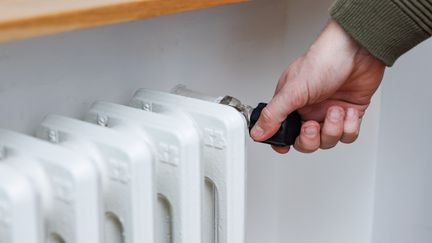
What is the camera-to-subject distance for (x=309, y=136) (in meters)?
0.71

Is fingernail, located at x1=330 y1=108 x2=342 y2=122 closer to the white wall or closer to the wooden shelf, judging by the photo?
the wooden shelf

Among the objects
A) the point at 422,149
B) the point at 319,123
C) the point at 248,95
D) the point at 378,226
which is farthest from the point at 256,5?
the point at 378,226

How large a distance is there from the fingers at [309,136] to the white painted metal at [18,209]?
335 millimetres

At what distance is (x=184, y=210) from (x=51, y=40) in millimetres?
217

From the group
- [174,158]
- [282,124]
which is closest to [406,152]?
[282,124]

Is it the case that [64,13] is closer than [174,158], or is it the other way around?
[64,13]

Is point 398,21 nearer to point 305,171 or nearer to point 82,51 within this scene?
point 82,51

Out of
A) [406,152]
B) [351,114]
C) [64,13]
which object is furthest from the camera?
[406,152]

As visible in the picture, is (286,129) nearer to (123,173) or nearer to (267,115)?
(267,115)

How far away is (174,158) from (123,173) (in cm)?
7

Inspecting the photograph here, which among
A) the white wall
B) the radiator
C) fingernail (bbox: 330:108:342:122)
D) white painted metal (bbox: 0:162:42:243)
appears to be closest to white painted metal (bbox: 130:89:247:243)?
the radiator

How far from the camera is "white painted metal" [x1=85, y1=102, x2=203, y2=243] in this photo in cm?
61

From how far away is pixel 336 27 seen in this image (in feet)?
2.20

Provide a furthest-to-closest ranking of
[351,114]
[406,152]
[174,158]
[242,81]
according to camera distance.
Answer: [406,152] < [242,81] < [351,114] < [174,158]
